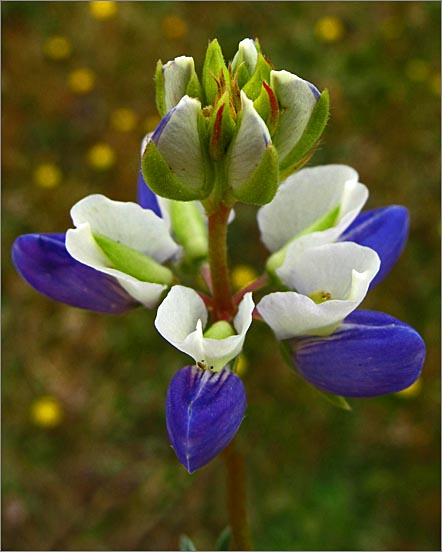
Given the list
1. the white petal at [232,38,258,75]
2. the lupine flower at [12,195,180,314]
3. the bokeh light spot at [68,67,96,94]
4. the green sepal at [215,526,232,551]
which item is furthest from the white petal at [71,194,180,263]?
the bokeh light spot at [68,67,96,94]

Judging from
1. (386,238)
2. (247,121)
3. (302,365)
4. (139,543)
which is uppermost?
(247,121)

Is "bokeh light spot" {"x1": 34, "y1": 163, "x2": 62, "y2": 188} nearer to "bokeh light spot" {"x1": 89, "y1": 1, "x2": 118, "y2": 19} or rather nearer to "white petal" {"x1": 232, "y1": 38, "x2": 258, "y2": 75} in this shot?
"bokeh light spot" {"x1": 89, "y1": 1, "x2": 118, "y2": 19}

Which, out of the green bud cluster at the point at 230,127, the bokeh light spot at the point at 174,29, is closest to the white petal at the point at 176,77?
the green bud cluster at the point at 230,127

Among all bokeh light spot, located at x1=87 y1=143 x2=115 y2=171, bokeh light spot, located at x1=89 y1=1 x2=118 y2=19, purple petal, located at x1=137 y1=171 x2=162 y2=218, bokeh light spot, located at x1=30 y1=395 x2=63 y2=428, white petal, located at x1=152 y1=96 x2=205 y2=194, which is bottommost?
bokeh light spot, located at x1=30 y1=395 x2=63 y2=428

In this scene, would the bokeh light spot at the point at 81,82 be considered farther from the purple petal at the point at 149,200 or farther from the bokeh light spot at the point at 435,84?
the purple petal at the point at 149,200

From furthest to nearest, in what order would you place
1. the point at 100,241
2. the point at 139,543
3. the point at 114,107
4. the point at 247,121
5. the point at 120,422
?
the point at 114,107 < the point at 120,422 < the point at 139,543 < the point at 100,241 < the point at 247,121

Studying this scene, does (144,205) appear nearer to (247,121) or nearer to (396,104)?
(247,121)

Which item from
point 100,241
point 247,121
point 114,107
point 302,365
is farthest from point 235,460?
point 114,107
